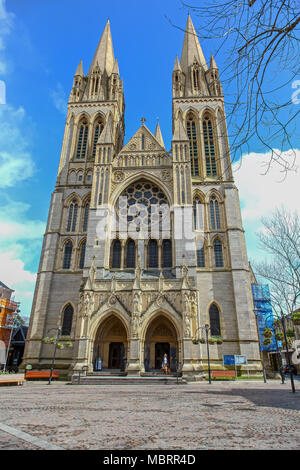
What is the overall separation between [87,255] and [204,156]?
1598cm

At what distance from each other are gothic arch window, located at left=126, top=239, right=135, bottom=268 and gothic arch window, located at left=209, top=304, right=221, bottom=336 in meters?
7.72

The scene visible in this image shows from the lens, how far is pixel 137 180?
28.8 m

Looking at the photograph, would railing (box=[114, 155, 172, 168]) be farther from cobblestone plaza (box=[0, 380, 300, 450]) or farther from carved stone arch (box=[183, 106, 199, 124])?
Result: cobblestone plaza (box=[0, 380, 300, 450])

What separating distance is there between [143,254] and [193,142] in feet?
46.9

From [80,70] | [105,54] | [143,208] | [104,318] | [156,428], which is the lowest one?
[156,428]

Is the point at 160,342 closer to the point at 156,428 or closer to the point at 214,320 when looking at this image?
the point at 214,320

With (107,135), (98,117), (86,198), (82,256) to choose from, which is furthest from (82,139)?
(82,256)

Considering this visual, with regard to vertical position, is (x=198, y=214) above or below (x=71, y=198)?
below

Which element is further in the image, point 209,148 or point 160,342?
point 209,148

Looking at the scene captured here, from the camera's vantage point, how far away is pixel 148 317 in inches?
829

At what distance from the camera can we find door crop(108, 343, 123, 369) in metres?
23.3

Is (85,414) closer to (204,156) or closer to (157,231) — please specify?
(157,231)

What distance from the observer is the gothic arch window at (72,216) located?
28219 mm

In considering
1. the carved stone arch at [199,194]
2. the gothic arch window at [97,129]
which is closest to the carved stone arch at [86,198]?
the gothic arch window at [97,129]
